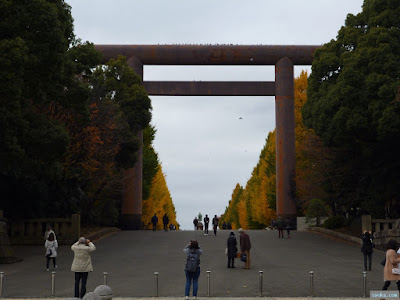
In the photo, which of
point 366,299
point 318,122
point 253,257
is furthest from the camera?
point 318,122

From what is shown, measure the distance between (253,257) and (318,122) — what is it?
32.4ft

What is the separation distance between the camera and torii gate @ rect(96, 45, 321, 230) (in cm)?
4500

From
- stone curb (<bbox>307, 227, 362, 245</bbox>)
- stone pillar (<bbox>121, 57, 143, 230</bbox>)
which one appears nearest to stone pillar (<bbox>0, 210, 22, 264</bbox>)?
stone curb (<bbox>307, 227, 362, 245</bbox>)

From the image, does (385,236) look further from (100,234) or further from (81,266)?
(81,266)

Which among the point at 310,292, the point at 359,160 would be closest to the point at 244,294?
the point at 310,292

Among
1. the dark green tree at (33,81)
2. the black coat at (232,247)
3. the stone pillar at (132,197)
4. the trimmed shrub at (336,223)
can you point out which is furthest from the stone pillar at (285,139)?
the black coat at (232,247)

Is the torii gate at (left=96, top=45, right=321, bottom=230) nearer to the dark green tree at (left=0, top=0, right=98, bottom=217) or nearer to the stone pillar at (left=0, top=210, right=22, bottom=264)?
the dark green tree at (left=0, top=0, right=98, bottom=217)

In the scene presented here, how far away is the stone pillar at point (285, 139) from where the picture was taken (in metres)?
45.1

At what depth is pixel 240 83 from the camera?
45.9m

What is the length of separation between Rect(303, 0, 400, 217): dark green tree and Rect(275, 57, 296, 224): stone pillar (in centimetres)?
1050

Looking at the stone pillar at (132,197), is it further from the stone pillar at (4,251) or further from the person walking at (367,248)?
the person walking at (367,248)

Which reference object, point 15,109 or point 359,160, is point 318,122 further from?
point 15,109

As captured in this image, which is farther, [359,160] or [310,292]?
[359,160]

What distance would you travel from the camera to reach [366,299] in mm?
13664
